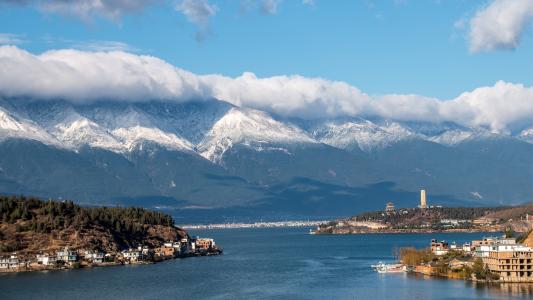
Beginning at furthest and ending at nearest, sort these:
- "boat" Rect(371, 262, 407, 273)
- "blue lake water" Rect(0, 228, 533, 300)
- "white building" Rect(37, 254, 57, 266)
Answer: "white building" Rect(37, 254, 57, 266)
"boat" Rect(371, 262, 407, 273)
"blue lake water" Rect(0, 228, 533, 300)

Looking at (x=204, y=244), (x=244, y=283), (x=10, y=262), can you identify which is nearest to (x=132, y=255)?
(x=10, y=262)

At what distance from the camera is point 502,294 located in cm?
9881

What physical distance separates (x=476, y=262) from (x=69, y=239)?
182ft

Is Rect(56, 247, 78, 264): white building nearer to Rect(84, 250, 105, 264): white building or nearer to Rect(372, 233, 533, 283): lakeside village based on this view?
Rect(84, 250, 105, 264): white building

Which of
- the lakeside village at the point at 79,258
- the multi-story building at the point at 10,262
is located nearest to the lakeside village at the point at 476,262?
the lakeside village at the point at 79,258

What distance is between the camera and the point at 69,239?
145 m

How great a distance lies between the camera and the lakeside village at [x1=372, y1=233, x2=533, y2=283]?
359ft

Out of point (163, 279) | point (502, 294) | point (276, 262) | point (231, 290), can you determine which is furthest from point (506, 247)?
A: point (276, 262)

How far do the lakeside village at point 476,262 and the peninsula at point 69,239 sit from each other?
36.2 m

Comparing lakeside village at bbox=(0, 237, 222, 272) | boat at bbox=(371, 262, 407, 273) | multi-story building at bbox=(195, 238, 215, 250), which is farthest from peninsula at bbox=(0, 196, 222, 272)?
boat at bbox=(371, 262, 407, 273)

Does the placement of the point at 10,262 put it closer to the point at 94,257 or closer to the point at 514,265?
the point at 94,257

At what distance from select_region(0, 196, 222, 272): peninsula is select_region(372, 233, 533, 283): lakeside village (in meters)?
36.2

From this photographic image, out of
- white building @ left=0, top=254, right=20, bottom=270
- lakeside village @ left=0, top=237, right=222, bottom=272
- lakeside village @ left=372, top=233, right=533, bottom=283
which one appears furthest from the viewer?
lakeside village @ left=0, top=237, right=222, bottom=272

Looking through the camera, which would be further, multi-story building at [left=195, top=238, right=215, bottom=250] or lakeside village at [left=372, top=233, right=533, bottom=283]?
multi-story building at [left=195, top=238, right=215, bottom=250]
